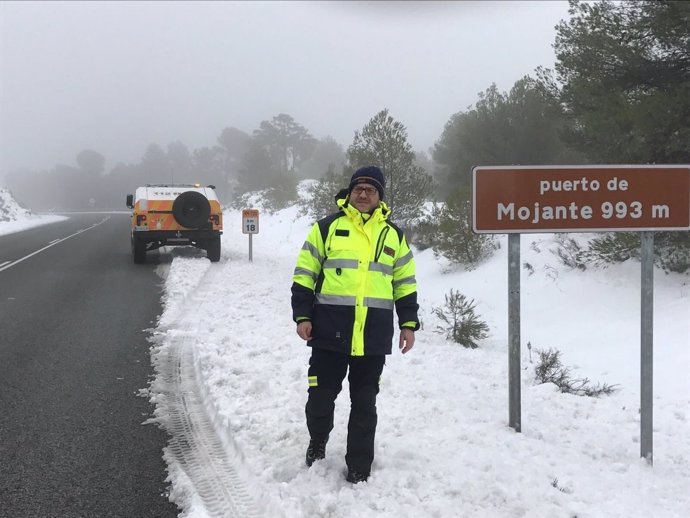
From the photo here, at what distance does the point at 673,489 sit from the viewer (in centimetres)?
319

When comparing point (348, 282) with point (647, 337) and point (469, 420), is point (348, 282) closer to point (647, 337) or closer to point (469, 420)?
point (469, 420)

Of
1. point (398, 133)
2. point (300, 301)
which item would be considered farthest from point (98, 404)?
point (398, 133)

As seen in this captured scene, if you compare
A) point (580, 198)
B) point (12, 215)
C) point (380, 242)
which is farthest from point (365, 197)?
point (12, 215)

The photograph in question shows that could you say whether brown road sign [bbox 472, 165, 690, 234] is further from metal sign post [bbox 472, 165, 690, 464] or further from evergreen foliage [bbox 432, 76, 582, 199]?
evergreen foliage [bbox 432, 76, 582, 199]

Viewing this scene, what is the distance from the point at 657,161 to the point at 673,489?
23.4 feet

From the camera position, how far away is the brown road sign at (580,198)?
11.3ft

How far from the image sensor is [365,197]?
3176 mm

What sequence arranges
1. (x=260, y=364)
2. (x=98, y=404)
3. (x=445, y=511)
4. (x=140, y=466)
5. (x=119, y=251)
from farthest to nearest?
(x=119, y=251)
(x=260, y=364)
(x=98, y=404)
(x=140, y=466)
(x=445, y=511)

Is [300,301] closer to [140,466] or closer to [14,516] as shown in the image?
[140,466]

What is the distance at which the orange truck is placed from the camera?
13.2 m

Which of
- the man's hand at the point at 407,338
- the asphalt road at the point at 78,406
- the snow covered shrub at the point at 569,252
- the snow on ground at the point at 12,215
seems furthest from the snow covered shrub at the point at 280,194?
the man's hand at the point at 407,338

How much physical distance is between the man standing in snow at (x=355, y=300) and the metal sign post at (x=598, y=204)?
2.55ft

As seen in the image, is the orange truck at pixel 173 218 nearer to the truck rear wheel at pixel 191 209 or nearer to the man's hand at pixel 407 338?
the truck rear wheel at pixel 191 209

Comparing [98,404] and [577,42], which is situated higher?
[577,42]
